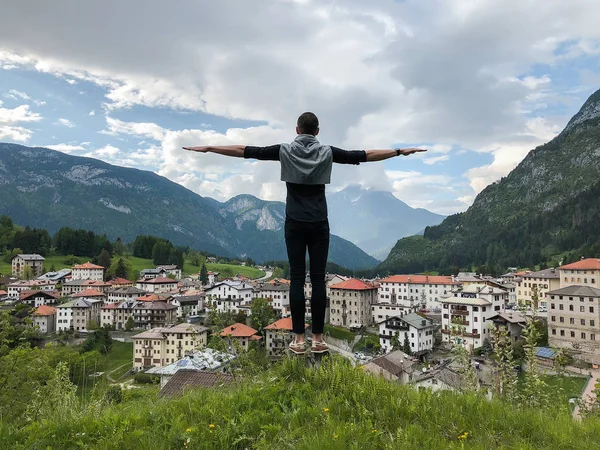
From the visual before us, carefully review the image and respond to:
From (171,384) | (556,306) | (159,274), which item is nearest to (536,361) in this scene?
(171,384)

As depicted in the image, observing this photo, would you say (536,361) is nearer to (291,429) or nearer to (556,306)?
(291,429)

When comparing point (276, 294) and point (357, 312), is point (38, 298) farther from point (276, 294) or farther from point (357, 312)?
point (357, 312)

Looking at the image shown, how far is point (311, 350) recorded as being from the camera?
18.7 feet

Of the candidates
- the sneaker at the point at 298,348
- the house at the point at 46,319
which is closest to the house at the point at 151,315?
the house at the point at 46,319

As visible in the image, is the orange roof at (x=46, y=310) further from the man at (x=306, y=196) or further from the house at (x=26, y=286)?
the man at (x=306, y=196)

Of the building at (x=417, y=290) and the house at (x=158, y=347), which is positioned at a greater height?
the building at (x=417, y=290)

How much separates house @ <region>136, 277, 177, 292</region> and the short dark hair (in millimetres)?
105400

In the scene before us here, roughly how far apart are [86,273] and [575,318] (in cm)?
11540

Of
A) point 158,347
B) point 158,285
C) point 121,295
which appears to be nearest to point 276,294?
point 158,347

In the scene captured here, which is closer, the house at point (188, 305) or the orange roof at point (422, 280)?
the house at point (188, 305)

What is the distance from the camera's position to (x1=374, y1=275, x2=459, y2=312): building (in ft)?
304

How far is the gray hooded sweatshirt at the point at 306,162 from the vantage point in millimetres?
5492

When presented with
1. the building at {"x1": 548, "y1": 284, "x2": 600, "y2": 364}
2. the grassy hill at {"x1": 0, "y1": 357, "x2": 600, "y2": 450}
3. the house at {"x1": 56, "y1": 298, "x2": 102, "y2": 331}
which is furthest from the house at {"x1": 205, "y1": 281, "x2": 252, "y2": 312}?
the grassy hill at {"x1": 0, "y1": 357, "x2": 600, "y2": 450}

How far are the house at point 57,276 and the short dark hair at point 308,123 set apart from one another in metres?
121
